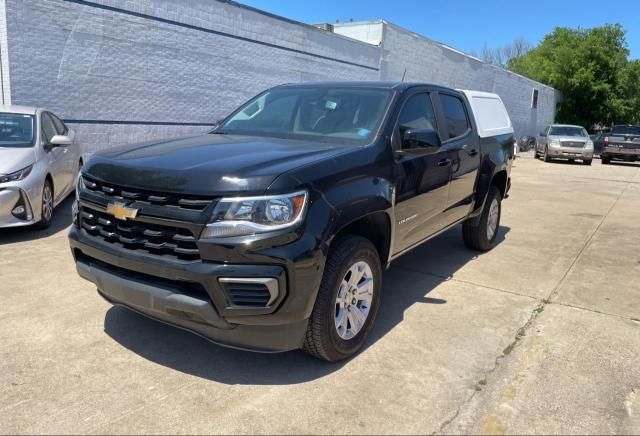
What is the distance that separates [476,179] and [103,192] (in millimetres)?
3877

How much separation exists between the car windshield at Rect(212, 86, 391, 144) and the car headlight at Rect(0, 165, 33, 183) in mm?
2785

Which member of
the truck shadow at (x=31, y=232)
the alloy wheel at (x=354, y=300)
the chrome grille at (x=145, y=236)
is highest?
the chrome grille at (x=145, y=236)

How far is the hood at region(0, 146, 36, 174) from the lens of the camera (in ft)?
19.8

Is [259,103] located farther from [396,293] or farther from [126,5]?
[126,5]

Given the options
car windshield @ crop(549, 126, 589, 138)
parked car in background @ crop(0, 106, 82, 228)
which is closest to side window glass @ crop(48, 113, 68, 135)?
parked car in background @ crop(0, 106, 82, 228)

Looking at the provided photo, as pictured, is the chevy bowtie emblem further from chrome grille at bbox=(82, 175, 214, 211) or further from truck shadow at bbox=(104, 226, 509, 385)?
truck shadow at bbox=(104, 226, 509, 385)

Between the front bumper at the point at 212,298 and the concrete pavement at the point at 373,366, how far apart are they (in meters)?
0.39

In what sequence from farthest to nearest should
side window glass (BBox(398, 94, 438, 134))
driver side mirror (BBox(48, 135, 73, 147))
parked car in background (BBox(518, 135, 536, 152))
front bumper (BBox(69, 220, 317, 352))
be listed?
1. parked car in background (BBox(518, 135, 536, 152))
2. driver side mirror (BBox(48, 135, 73, 147))
3. side window glass (BBox(398, 94, 438, 134))
4. front bumper (BBox(69, 220, 317, 352))

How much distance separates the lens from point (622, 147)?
2281cm

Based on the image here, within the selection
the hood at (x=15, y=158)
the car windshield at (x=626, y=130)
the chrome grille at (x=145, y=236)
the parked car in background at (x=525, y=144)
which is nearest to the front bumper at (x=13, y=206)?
the hood at (x=15, y=158)

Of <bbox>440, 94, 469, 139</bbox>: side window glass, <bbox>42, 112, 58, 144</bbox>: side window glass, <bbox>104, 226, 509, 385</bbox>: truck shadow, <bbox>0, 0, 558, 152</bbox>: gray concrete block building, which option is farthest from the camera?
<bbox>0, 0, 558, 152</bbox>: gray concrete block building

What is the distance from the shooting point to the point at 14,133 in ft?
22.2

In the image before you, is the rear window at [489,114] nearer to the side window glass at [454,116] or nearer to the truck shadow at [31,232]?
the side window glass at [454,116]

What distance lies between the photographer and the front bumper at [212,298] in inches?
114
